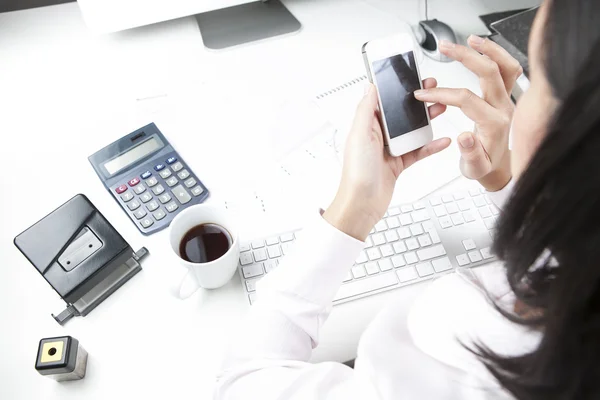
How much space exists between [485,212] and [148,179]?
452mm

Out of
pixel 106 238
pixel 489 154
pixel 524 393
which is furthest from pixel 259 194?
pixel 524 393

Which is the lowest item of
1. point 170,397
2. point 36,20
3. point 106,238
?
point 170,397

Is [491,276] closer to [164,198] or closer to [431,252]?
[431,252]

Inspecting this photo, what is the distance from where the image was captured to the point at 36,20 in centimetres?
87

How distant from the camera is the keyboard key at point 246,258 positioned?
1.95ft

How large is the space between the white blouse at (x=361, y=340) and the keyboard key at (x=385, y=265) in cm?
7

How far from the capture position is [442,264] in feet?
1.98

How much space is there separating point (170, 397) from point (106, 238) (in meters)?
0.20

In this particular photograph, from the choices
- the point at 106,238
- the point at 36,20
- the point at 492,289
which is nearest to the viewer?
the point at 492,289

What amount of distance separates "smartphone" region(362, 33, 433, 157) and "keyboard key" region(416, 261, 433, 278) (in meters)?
0.14

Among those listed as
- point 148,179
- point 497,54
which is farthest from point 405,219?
point 148,179

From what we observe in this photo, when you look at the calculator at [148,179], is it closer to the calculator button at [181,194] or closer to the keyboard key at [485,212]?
the calculator button at [181,194]

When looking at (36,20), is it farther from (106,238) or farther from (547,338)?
(547,338)

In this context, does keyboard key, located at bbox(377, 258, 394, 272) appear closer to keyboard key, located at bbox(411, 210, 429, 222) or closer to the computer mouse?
keyboard key, located at bbox(411, 210, 429, 222)
